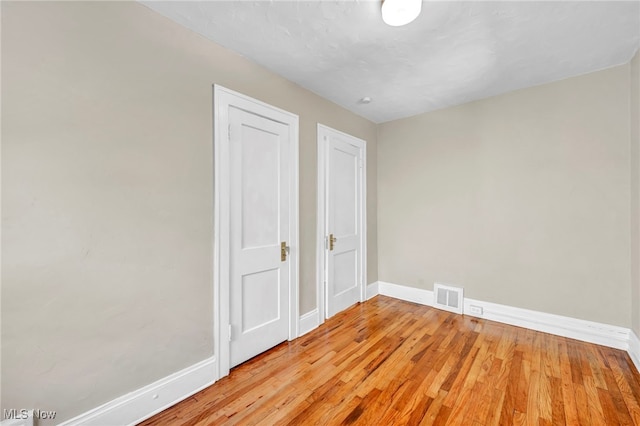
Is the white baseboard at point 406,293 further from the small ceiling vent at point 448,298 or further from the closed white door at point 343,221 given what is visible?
the closed white door at point 343,221

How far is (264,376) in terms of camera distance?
199 centimetres

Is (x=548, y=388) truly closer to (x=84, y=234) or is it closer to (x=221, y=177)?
(x=221, y=177)

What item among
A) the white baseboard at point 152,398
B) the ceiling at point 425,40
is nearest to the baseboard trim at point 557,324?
the ceiling at point 425,40

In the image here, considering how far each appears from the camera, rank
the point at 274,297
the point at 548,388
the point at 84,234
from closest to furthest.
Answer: the point at 84,234 → the point at 548,388 → the point at 274,297

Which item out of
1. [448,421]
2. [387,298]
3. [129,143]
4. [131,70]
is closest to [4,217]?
[129,143]

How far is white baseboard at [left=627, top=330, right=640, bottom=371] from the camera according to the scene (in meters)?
2.07

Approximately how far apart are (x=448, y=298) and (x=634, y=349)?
1.51 meters

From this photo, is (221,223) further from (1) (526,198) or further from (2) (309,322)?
(1) (526,198)

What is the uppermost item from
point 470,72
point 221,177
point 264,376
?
point 470,72

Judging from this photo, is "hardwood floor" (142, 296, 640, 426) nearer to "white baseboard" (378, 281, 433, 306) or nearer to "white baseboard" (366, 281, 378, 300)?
"white baseboard" (378, 281, 433, 306)

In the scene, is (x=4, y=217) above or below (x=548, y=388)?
above

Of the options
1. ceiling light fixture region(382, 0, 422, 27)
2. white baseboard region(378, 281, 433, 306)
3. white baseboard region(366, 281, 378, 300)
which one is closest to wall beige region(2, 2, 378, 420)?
ceiling light fixture region(382, 0, 422, 27)

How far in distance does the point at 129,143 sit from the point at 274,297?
1696 mm

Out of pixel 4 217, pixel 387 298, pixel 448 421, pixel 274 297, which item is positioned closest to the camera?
pixel 4 217
